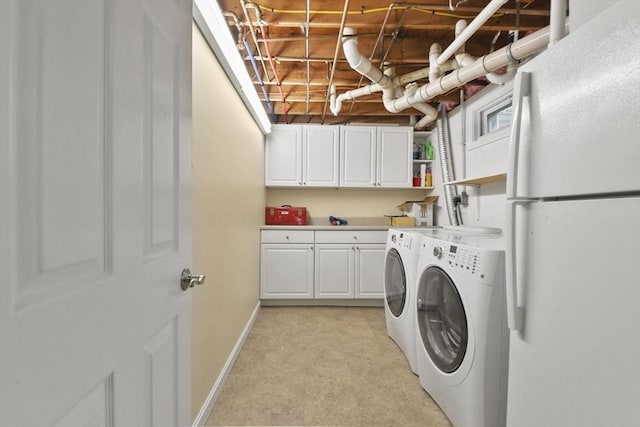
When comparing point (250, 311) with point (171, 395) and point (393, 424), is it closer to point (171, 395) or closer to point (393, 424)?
point (393, 424)

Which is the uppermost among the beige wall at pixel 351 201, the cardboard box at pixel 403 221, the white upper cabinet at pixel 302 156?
the white upper cabinet at pixel 302 156

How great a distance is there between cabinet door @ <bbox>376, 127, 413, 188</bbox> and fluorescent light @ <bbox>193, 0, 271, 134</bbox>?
5.73ft

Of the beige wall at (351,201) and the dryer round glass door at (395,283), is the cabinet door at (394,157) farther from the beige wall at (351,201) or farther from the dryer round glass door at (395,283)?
the dryer round glass door at (395,283)

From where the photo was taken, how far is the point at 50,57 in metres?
0.39

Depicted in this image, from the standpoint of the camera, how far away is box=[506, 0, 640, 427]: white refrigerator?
61cm

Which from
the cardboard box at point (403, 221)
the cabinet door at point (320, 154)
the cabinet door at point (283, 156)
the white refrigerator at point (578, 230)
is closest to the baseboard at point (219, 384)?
the white refrigerator at point (578, 230)

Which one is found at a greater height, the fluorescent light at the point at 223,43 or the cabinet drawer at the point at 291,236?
the fluorescent light at the point at 223,43

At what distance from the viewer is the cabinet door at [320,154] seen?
11.1 feet

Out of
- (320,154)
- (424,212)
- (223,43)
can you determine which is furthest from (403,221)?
(223,43)

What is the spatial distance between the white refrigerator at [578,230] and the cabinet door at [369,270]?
221 centimetres

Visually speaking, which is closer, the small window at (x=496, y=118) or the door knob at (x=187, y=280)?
the door knob at (x=187, y=280)

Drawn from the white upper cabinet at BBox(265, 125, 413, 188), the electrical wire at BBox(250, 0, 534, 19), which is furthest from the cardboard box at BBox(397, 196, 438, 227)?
the electrical wire at BBox(250, 0, 534, 19)

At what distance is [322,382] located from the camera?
1.82m

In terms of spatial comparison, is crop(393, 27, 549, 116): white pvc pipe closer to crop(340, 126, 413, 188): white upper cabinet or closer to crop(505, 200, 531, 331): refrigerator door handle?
crop(340, 126, 413, 188): white upper cabinet
